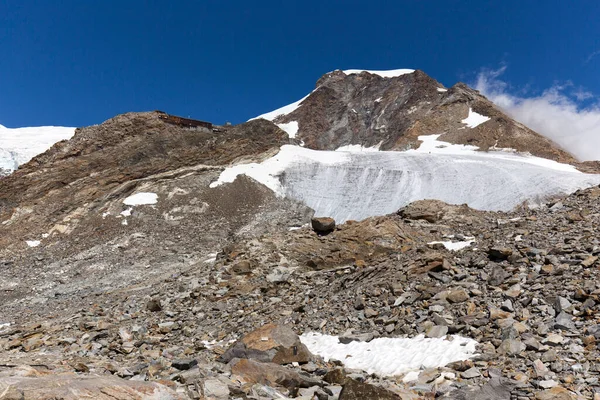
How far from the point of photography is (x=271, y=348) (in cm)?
859

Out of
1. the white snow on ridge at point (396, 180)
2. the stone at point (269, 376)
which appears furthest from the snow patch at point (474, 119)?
the stone at point (269, 376)

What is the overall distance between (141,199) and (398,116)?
62.3 metres

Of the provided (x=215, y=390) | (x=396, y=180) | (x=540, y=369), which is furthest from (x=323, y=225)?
(x=396, y=180)

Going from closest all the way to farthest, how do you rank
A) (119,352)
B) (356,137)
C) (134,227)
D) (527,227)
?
(119,352)
(527,227)
(134,227)
(356,137)

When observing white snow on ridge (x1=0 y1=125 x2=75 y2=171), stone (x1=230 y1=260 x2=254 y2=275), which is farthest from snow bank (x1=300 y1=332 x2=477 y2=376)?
white snow on ridge (x1=0 y1=125 x2=75 y2=171)

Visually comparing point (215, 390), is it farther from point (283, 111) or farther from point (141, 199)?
point (283, 111)

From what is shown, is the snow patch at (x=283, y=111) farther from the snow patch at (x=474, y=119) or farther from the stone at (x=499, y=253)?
the stone at (x=499, y=253)

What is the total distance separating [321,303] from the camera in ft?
41.2

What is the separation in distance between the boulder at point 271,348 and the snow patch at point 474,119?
64525 mm

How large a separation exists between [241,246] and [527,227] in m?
10.3

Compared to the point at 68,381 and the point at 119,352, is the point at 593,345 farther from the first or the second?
the point at 119,352

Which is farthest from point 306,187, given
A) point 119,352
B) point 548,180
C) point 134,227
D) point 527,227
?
point 119,352

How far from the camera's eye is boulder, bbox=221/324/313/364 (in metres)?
8.55

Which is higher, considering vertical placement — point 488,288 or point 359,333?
point 488,288
